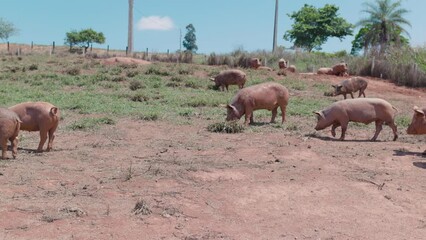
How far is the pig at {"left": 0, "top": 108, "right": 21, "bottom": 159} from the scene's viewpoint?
728cm

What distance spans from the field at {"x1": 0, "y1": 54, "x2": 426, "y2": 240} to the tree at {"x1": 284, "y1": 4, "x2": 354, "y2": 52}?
4105 cm

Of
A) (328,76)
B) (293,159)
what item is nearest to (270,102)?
(293,159)

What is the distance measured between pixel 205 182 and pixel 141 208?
145 cm

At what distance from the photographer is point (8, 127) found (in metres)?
7.34

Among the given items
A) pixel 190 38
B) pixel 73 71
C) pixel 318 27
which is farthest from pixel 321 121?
pixel 190 38

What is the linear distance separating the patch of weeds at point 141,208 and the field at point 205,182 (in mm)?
20

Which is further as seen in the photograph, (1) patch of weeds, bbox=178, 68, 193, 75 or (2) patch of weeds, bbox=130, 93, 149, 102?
(1) patch of weeds, bbox=178, 68, 193, 75

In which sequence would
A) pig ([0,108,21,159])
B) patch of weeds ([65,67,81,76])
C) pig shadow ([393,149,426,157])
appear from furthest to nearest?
patch of weeds ([65,67,81,76])
pig shadow ([393,149,426,157])
pig ([0,108,21,159])

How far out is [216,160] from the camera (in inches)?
313

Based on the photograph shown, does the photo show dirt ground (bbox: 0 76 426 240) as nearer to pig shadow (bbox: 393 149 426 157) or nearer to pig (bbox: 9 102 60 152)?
pig shadow (bbox: 393 149 426 157)

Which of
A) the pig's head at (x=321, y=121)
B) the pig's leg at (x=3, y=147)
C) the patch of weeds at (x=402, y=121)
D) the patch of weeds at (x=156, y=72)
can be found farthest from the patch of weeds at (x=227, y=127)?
the patch of weeds at (x=156, y=72)

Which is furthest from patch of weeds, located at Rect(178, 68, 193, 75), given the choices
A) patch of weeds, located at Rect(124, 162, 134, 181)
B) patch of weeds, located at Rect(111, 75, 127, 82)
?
patch of weeds, located at Rect(124, 162, 134, 181)

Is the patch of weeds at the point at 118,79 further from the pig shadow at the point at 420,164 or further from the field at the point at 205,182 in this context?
the pig shadow at the point at 420,164

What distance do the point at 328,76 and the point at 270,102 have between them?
16.2 metres
